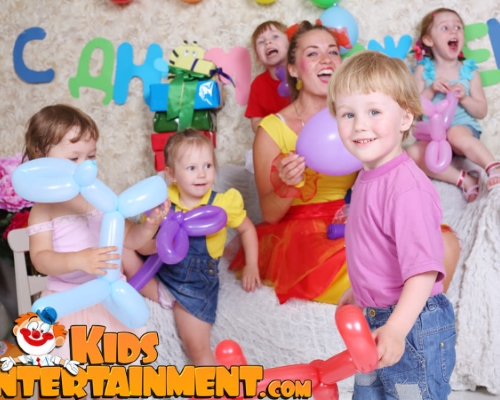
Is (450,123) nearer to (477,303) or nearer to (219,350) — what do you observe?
(477,303)

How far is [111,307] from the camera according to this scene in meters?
1.37

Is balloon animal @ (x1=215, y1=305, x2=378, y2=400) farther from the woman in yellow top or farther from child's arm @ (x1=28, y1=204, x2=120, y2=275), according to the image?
the woman in yellow top

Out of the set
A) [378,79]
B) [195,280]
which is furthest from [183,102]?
[378,79]

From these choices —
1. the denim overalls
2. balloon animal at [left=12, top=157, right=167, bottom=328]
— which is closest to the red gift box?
the denim overalls

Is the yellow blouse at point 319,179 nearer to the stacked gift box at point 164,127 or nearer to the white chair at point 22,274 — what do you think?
the stacked gift box at point 164,127

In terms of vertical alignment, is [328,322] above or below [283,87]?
below

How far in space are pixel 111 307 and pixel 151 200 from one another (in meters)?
0.26

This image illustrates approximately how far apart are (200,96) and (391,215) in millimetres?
1467

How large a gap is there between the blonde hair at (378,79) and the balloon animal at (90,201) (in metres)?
0.56

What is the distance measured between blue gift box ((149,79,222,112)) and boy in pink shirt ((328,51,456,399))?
1.29 meters

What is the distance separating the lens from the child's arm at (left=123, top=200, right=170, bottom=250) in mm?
1543

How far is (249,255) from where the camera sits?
1.94m

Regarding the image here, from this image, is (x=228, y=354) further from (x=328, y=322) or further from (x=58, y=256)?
(x=328, y=322)

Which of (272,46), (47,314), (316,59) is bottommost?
(47,314)
